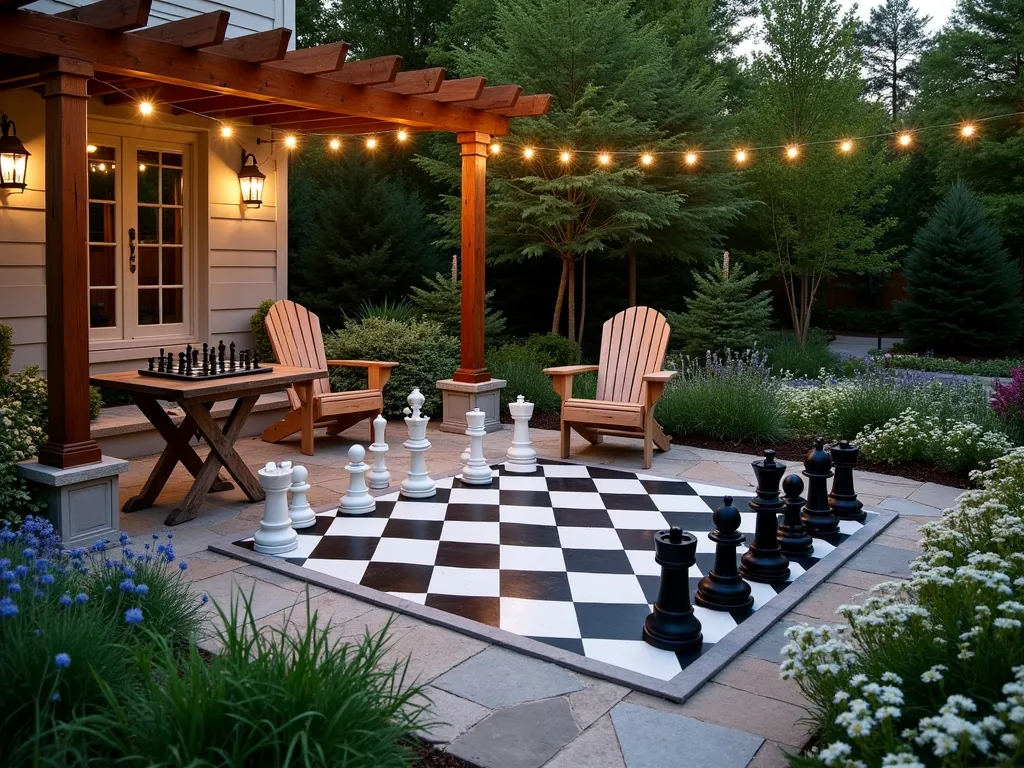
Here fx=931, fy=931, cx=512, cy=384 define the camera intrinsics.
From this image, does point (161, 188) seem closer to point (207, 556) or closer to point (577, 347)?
point (207, 556)

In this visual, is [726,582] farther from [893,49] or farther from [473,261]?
[893,49]

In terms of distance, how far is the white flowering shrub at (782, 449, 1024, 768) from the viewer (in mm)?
1780

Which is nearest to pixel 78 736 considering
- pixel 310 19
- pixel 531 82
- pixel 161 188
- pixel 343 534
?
pixel 343 534

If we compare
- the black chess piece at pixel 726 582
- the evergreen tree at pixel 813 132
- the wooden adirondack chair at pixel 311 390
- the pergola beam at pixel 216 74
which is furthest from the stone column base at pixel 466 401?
the evergreen tree at pixel 813 132

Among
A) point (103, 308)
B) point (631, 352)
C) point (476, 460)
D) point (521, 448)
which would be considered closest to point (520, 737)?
point (476, 460)

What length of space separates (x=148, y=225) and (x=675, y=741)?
242 inches

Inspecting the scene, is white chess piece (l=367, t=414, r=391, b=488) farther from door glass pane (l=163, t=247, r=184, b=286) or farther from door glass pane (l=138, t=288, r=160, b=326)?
door glass pane (l=163, t=247, r=184, b=286)

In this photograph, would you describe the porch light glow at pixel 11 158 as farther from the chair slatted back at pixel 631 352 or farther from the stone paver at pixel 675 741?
the stone paver at pixel 675 741

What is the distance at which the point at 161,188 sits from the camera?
24.0ft

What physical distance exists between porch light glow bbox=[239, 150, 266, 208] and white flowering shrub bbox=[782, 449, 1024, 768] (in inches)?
248

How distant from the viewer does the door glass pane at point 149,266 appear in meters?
7.21

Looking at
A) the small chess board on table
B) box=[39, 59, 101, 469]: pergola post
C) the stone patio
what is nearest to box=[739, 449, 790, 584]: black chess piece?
the stone patio

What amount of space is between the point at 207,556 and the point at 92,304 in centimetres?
354

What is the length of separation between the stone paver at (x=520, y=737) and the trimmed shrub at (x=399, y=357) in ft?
17.5
